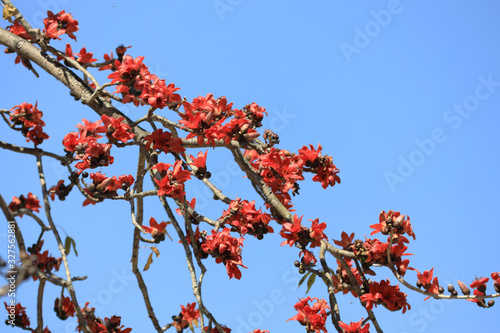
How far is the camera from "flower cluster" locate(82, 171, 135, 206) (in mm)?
2346

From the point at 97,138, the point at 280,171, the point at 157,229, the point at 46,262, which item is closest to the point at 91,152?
the point at 97,138

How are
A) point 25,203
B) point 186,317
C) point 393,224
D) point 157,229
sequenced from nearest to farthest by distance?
point 157,229, point 393,224, point 186,317, point 25,203

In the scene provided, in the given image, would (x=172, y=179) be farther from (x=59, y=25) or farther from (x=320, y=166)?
(x=59, y=25)

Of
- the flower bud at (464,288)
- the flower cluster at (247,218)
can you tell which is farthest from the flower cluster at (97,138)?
the flower bud at (464,288)

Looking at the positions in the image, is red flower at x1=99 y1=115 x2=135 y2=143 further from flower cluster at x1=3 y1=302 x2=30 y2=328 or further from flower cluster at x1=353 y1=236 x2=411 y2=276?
flower cluster at x1=353 y1=236 x2=411 y2=276

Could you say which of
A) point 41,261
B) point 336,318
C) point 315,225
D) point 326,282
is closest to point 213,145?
point 315,225

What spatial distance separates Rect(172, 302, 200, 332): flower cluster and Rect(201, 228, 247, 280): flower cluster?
60cm

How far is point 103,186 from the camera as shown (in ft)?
7.64

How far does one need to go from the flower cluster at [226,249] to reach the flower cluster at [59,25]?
153 cm

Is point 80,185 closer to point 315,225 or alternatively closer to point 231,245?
point 231,245

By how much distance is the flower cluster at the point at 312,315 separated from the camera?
8.17 feet

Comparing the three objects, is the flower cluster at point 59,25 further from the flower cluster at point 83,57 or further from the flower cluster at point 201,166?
the flower cluster at point 201,166

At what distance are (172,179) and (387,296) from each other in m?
1.12

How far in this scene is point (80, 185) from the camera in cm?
240
